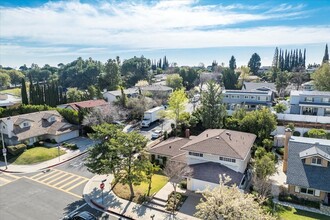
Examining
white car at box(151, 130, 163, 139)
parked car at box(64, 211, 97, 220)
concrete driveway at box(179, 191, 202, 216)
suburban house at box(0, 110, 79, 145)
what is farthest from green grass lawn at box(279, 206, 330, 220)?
suburban house at box(0, 110, 79, 145)

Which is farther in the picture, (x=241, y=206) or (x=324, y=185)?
(x=324, y=185)

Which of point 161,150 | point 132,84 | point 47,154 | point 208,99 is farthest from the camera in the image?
point 132,84

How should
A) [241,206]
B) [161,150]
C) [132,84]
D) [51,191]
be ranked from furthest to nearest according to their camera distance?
[132,84] < [161,150] < [51,191] < [241,206]

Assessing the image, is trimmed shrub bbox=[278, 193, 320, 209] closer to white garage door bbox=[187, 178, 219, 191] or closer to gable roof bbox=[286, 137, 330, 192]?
gable roof bbox=[286, 137, 330, 192]

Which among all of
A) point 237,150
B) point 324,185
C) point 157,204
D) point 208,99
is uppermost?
point 208,99

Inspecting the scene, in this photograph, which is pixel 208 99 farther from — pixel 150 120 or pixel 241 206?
pixel 241 206

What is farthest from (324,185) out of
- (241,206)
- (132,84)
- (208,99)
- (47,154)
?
(132,84)
